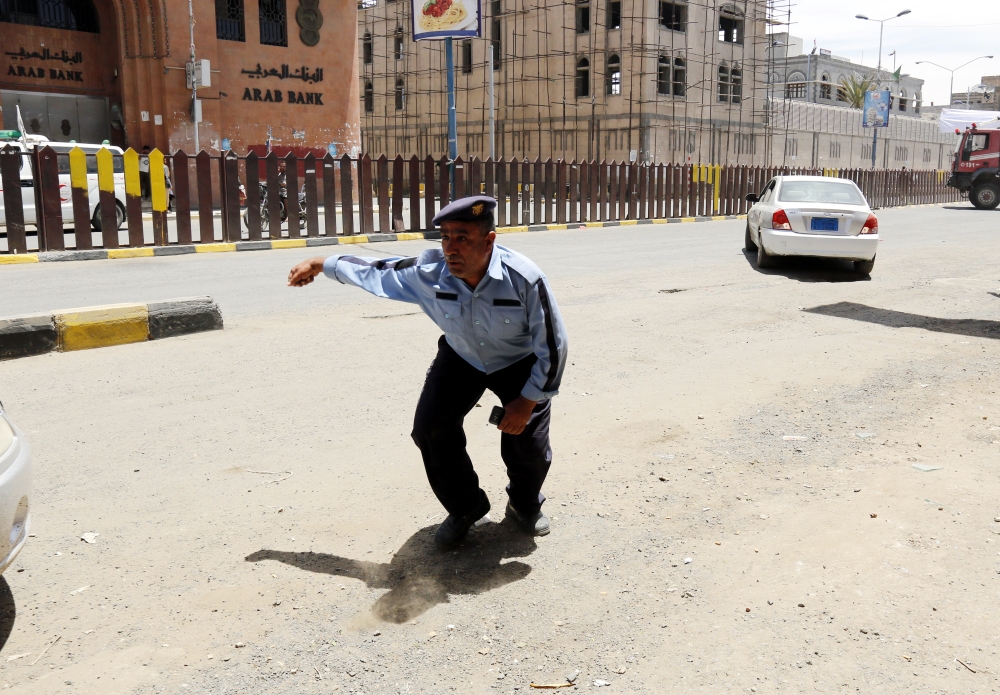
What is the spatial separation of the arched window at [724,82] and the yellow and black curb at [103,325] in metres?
41.3

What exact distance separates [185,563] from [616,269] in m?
8.98

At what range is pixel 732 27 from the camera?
45.8m

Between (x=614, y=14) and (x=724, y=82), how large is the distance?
644 cm

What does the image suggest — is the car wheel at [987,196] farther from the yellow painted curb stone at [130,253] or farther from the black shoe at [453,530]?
the black shoe at [453,530]

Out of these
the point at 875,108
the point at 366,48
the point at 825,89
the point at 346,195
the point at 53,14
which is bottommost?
the point at 346,195

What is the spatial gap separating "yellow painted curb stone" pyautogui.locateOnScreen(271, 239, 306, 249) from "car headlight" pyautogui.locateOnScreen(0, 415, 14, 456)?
1228 cm

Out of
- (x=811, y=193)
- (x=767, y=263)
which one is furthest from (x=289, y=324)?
(x=811, y=193)

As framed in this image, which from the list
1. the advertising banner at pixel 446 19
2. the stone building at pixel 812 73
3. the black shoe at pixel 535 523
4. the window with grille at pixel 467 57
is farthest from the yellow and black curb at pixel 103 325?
the stone building at pixel 812 73

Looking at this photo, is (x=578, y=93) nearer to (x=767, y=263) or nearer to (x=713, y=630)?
(x=767, y=263)

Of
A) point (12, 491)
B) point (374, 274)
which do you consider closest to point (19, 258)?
point (374, 274)

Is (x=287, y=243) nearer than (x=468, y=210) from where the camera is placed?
No

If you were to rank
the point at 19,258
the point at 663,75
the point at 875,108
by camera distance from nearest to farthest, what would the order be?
the point at 19,258 < the point at 663,75 < the point at 875,108

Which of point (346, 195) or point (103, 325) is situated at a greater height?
point (346, 195)

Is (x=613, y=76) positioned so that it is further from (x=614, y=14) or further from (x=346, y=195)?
(x=346, y=195)
